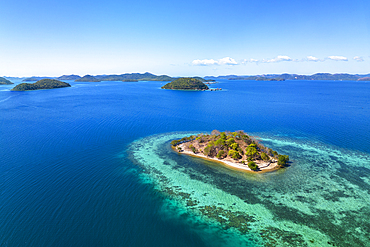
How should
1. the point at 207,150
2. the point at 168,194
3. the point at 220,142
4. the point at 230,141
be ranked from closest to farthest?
the point at 168,194 < the point at 207,150 < the point at 230,141 < the point at 220,142

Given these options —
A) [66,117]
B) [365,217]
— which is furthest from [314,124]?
[66,117]

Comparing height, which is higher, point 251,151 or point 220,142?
point 220,142

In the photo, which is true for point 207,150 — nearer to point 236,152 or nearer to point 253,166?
point 236,152

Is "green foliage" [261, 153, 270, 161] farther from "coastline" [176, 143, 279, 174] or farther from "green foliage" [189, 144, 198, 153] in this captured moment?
"green foliage" [189, 144, 198, 153]

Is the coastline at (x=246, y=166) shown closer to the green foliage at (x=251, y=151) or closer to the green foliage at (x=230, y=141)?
the green foliage at (x=251, y=151)

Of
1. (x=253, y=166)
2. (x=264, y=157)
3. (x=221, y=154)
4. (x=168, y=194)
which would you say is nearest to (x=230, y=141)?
(x=221, y=154)

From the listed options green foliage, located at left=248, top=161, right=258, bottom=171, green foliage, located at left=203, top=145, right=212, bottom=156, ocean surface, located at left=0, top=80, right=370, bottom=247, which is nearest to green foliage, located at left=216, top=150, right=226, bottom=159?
green foliage, located at left=203, top=145, right=212, bottom=156

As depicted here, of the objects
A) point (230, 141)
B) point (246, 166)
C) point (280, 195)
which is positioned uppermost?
point (230, 141)

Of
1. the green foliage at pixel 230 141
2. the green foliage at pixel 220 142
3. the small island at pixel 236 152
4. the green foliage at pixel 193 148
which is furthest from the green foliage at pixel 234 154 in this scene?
the green foliage at pixel 193 148
